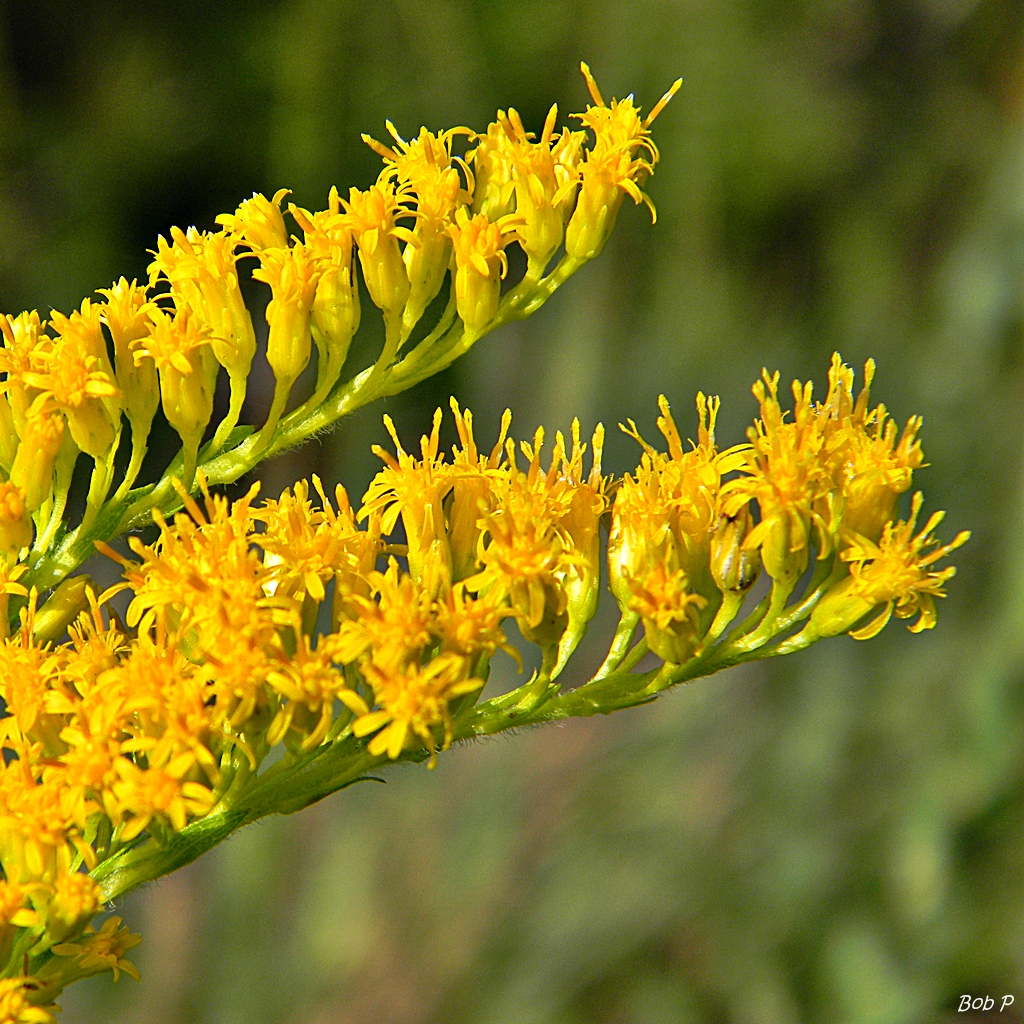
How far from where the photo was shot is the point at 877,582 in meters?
1.79

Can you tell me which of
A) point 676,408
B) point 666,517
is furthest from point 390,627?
point 676,408

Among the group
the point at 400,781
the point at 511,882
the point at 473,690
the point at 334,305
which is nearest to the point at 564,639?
the point at 473,690

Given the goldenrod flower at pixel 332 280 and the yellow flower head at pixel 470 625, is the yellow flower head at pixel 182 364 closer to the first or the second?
the goldenrod flower at pixel 332 280

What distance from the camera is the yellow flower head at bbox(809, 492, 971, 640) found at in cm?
179

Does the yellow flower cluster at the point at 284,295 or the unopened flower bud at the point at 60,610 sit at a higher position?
the yellow flower cluster at the point at 284,295

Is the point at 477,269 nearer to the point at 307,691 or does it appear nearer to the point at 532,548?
the point at 532,548

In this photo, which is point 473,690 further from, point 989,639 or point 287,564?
point 989,639

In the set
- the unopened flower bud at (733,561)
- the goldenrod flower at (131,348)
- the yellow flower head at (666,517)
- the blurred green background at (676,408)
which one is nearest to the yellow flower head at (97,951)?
the goldenrod flower at (131,348)

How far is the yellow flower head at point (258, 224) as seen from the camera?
1.97m

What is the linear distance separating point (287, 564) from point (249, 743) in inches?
9.8

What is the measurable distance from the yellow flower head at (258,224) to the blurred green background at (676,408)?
267 cm

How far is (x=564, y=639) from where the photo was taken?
1.81 meters

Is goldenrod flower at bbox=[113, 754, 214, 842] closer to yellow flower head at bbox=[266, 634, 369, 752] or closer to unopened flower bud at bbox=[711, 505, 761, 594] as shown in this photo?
yellow flower head at bbox=[266, 634, 369, 752]

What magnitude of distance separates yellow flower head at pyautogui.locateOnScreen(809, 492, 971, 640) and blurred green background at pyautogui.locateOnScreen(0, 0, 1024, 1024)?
2326 mm
